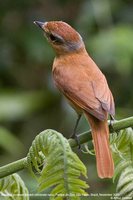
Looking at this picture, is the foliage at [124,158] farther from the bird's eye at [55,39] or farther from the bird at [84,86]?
the bird's eye at [55,39]

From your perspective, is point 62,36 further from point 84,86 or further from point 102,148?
point 102,148

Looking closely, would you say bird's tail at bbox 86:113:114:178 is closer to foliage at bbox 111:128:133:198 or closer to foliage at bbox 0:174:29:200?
foliage at bbox 111:128:133:198

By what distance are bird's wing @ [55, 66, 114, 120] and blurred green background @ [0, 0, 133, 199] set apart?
1.10 metres

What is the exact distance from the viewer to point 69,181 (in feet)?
6.72

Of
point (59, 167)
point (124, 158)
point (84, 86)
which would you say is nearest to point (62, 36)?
point (84, 86)

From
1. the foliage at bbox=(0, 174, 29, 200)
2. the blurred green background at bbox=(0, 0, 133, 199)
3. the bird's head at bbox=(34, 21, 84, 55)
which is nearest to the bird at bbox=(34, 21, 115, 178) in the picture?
the bird's head at bbox=(34, 21, 84, 55)

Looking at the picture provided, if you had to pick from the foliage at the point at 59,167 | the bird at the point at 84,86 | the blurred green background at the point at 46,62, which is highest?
the foliage at the point at 59,167

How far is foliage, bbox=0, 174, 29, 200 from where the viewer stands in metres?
2.21

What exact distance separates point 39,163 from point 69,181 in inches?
9.0

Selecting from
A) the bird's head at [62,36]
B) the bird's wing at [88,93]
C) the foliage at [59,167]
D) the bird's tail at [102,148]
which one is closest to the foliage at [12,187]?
the foliage at [59,167]

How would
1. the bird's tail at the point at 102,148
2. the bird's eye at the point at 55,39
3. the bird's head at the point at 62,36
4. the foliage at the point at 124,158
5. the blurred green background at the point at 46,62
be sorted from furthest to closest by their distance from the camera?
the blurred green background at the point at 46,62, the bird's eye at the point at 55,39, the bird's head at the point at 62,36, the bird's tail at the point at 102,148, the foliage at the point at 124,158

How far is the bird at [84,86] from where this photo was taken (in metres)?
2.63

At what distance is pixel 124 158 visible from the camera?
230 centimetres

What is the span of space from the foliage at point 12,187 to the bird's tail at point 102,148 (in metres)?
0.34
